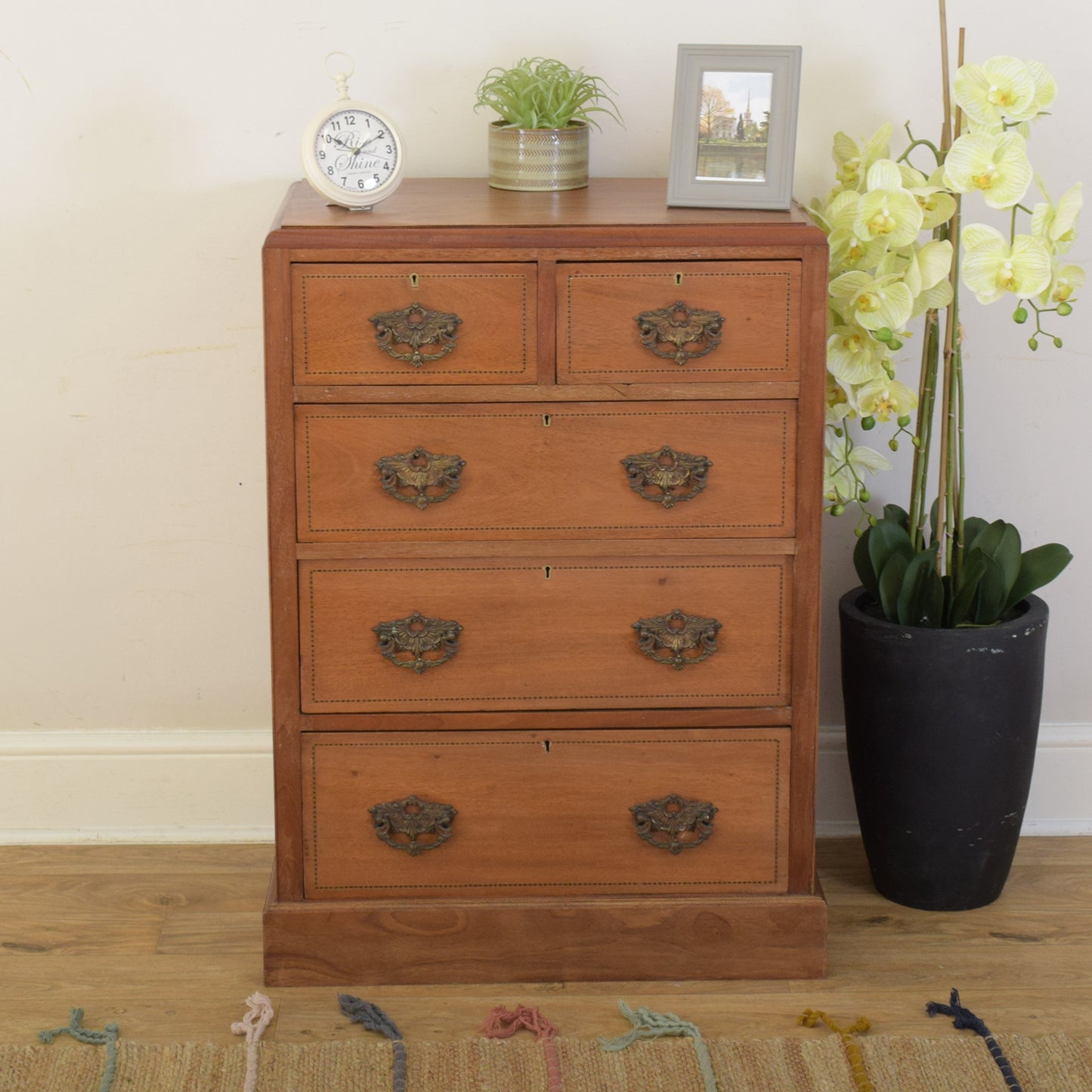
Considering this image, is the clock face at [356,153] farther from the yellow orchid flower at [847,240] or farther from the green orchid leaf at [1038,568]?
the green orchid leaf at [1038,568]

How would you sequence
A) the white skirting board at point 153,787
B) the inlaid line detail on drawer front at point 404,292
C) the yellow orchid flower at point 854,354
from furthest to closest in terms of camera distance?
the white skirting board at point 153,787, the yellow orchid flower at point 854,354, the inlaid line detail on drawer front at point 404,292

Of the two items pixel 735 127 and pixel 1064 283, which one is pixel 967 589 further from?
pixel 735 127

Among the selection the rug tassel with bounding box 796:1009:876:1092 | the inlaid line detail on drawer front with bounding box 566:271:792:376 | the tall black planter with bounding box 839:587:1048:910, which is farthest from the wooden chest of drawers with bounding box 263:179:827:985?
the tall black planter with bounding box 839:587:1048:910

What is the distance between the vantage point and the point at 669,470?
1901 millimetres

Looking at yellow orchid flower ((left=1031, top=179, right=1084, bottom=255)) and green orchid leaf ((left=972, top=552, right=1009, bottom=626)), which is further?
green orchid leaf ((left=972, top=552, right=1009, bottom=626))

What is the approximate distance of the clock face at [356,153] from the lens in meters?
1.91

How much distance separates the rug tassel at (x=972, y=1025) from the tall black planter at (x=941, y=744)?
24cm

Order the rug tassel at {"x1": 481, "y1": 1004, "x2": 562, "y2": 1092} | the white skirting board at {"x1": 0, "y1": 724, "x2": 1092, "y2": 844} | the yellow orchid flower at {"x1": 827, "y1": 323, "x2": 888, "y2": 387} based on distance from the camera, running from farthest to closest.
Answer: the white skirting board at {"x1": 0, "y1": 724, "x2": 1092, "y2": 844}
the yellow orchid flower at {"x1": 827, "y1": 323, "x2": 888, "y2": 387}
the rug tassel at {"x1": 481, "y1": 1004, "x2": 562, "y2": 1092}

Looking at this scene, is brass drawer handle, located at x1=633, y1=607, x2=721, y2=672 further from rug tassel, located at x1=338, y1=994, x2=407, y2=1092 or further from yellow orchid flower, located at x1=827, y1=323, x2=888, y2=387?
rug tassel, located at x1=338, y1=994, x2=407, y2=1092

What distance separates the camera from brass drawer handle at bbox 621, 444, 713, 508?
1.90 meters

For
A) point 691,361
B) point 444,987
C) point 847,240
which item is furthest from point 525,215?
point 444,987

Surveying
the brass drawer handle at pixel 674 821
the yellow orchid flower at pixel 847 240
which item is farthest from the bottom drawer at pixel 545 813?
the yellow orchid flower at pixel 847 240

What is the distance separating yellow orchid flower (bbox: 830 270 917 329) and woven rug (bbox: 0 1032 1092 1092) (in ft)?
3.25

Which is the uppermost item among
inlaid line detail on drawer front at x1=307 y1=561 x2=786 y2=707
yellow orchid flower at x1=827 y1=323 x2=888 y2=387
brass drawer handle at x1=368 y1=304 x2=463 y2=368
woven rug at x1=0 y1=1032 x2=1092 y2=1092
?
brass drawer handle at x1=368 y1=304 x2=463 y2=368
